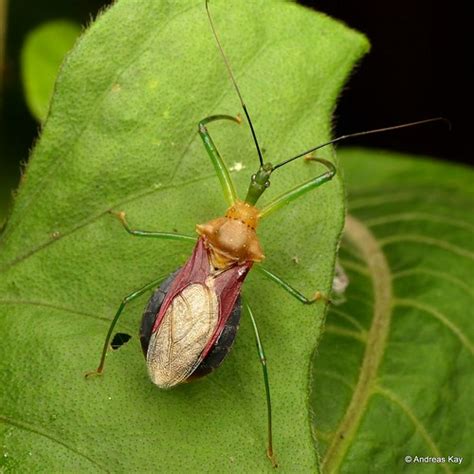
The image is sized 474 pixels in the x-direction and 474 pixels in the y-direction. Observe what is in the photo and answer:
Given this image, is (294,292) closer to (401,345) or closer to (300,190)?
(300,190)

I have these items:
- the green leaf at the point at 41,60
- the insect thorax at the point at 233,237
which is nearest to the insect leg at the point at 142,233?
the insect thorax at the point at 233,237

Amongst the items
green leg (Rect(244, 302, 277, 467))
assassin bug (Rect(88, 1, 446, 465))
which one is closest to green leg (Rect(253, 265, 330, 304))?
assassin bug (Rect(88, 1, 446, 465))

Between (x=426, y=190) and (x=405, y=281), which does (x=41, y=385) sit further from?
(x=426, y=190)

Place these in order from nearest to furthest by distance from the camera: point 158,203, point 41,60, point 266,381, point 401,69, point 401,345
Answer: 1. point 266,381
2. point 158,203
3. point 401,345
4. point 41,60
5. point 401,69

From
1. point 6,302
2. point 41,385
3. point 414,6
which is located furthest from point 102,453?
point 414,6

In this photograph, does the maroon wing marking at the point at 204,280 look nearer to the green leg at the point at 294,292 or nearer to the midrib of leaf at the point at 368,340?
the green leg at the point at 294,292

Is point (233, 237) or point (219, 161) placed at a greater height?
point (219, 161)

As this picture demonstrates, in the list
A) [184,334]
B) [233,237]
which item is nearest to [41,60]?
[233,237]
